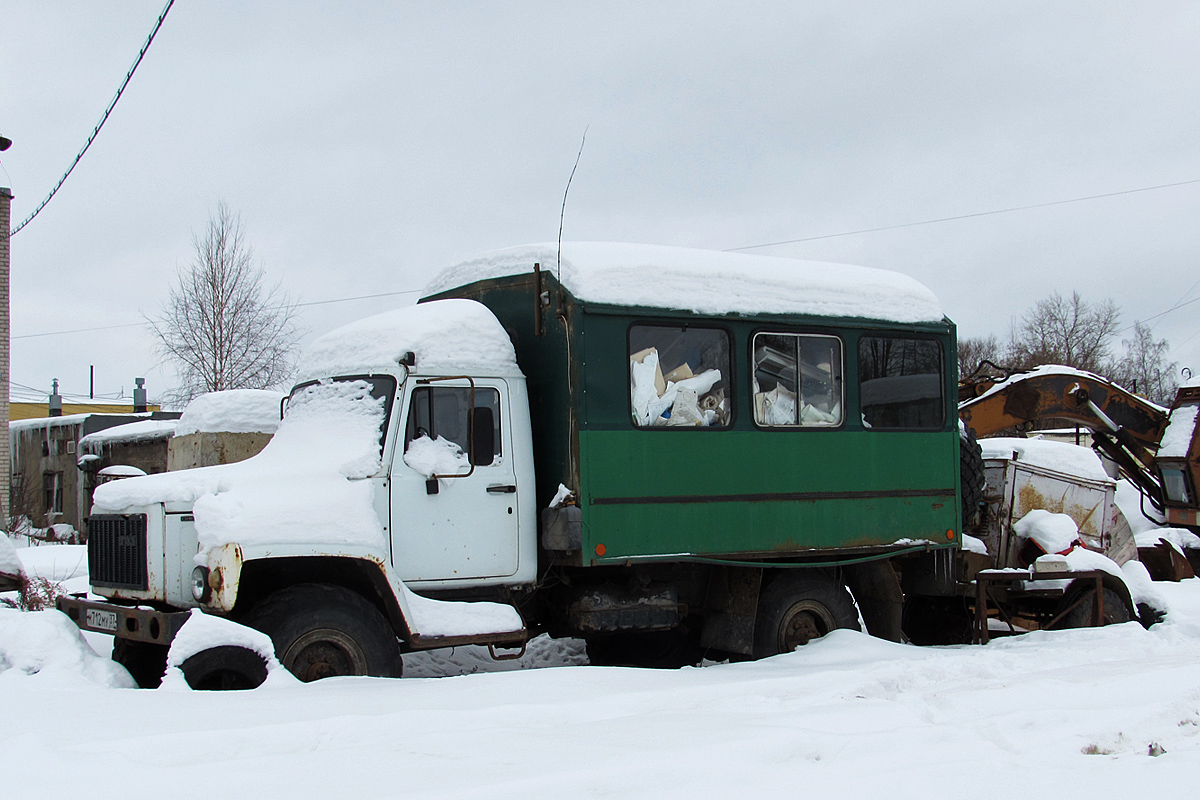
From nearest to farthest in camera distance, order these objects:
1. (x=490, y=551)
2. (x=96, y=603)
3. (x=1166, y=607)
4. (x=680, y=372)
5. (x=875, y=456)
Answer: (x=96, y=603)
(x=490, y=551)
(x=680, y=372)
(x=875, y=456)
(x=1166, y=607)

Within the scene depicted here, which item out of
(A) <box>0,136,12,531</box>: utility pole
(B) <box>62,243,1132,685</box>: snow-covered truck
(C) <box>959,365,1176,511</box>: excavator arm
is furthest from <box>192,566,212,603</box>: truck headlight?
(A) <box>0,136,12,531</box>: utility pole

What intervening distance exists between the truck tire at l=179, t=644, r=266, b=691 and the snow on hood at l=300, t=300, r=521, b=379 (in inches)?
88.5

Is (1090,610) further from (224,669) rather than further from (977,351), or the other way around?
(977,351)

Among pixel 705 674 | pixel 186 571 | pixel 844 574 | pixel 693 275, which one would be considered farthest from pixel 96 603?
pixel 844 574

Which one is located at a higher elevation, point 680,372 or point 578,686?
point 680,372

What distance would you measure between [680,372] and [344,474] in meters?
2.67

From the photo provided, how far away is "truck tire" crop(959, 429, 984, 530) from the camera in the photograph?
10086mm

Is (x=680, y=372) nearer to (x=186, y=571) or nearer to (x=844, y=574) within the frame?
(x=844, y=574)

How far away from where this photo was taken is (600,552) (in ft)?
25.6

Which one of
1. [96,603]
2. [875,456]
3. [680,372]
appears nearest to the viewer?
[96,603]

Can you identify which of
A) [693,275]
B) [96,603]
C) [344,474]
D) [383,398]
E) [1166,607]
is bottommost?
[1166,607]

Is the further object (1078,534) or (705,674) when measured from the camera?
(1078,534)

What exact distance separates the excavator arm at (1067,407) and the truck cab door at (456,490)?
19.2ft

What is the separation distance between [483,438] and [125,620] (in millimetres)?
2585
